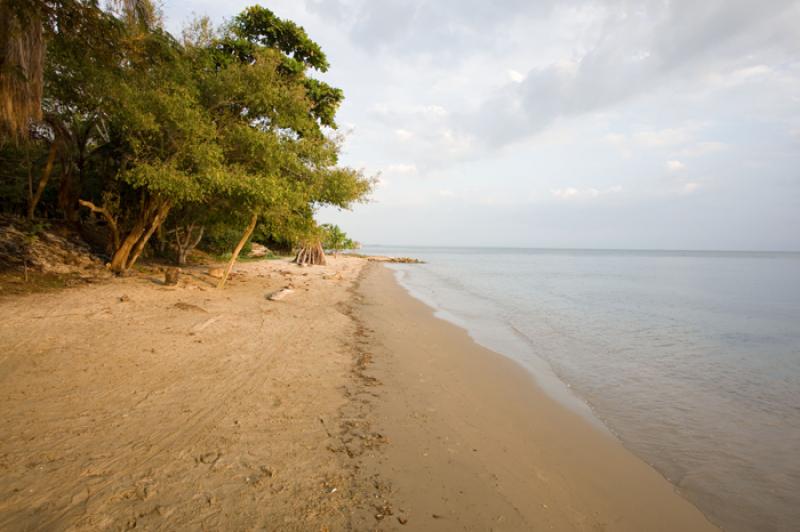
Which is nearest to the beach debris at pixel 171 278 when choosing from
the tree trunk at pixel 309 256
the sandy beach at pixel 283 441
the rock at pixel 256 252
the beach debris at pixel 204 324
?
the sandy beach at pixel 283 441

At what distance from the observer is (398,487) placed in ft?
10.0

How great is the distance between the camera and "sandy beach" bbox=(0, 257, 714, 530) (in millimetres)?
2689

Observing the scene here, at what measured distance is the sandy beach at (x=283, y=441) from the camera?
2.69m

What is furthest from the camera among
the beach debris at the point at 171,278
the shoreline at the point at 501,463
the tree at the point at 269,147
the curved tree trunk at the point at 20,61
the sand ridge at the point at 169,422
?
the beach debris at the point at 171,278

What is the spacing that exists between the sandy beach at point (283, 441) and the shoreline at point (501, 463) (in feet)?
0.06

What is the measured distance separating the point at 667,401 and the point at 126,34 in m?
9.71

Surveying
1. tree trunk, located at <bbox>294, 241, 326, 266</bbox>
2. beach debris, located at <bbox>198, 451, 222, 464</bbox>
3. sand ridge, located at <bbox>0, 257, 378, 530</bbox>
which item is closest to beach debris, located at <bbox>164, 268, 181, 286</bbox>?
sand ridge, located at <bbox>0, 257, 378, 530</bbox>

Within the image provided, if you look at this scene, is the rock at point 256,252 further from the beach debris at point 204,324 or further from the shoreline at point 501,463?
the shoreline at point 501,463

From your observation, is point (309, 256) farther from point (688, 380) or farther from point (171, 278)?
point (688, 380)

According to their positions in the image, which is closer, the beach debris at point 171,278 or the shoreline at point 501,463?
the shoreline at point 501,463

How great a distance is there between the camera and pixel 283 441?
141 inches

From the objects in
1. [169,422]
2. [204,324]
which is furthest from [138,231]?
[169,422]

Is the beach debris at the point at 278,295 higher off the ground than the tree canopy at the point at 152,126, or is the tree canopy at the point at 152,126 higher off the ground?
the tree canopy at the point at 152,126

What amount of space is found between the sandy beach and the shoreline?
17mm
